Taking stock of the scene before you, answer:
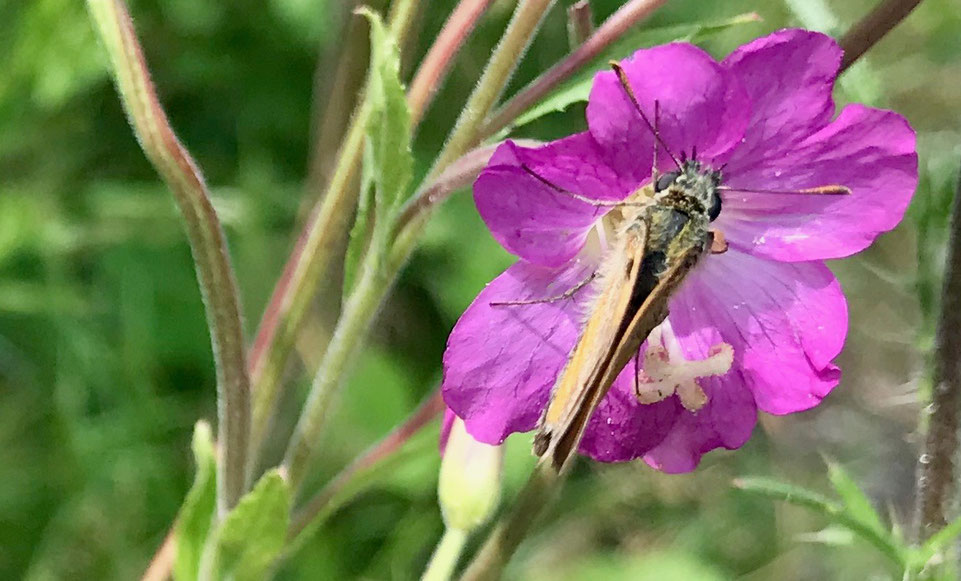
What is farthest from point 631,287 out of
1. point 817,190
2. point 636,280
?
point 817,190

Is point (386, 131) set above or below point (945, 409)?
above

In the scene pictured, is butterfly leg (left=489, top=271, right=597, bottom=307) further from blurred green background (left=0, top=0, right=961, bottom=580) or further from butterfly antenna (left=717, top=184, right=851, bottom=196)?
blurred green background (left=0, top=0, right=961, bottom=580)

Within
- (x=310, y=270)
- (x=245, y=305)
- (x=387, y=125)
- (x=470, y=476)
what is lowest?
(x=245, y=305)

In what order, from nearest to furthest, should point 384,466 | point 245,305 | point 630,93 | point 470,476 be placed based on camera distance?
1. point 630,93
2. point 470,476
3. point 384,466
4. point 245,305

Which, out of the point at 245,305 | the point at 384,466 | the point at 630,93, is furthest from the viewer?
the point at 245,305

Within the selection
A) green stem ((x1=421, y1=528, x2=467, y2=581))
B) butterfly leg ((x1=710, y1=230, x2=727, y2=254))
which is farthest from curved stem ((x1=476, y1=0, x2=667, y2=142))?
green stem ((x1=421, y1=528, x2=467, y2=581))

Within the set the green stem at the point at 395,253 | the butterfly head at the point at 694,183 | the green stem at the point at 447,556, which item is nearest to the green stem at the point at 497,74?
the green stem at the point at 395,253

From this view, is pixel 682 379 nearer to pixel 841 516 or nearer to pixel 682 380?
pixel 682 380

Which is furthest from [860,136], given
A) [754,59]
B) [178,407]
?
[178,407]
